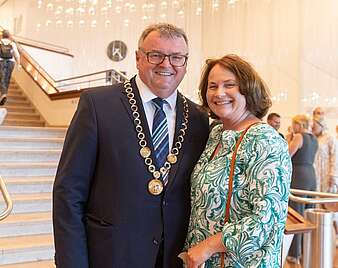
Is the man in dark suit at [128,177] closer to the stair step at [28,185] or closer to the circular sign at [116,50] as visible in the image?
the stair step at [28,185]

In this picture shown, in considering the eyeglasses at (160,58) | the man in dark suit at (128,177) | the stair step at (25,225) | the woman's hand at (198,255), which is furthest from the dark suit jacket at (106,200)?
the stair step at (25,225)

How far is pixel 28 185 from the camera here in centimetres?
486

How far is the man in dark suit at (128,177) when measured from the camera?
5.06ft

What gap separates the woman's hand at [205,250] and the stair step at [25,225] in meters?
3.06

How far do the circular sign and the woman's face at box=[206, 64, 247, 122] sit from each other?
36.3 feet

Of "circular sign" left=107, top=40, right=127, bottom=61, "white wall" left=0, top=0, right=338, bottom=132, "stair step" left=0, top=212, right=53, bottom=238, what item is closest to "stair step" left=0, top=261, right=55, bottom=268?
"stair step" left=0, top=212, right=53, bottom=238

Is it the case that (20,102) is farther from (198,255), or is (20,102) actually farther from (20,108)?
(198,255)

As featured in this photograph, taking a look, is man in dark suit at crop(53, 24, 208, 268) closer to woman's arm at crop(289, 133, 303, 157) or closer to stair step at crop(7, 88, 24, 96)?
woman's arm at crop(289, 133, 303, 157)

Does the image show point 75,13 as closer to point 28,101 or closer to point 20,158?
point 28,101

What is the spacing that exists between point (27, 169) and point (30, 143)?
791mm

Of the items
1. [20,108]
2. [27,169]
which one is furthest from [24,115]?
[27,169]

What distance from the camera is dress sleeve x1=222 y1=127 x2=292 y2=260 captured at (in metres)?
1.43

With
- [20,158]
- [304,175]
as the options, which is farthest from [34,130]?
[304,175]

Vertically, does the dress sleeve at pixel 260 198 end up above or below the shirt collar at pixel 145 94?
below
